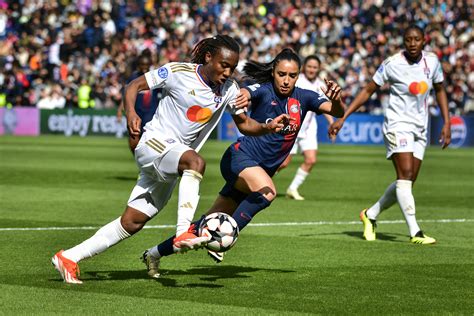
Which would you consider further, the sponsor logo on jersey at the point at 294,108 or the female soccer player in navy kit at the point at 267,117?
the sponsor logo on jersey at the point at 294,108

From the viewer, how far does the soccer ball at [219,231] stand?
26.9 ft

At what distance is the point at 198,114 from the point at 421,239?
13.8 ft

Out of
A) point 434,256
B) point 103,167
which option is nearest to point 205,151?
point 103,167

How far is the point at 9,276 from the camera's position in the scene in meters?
9.11

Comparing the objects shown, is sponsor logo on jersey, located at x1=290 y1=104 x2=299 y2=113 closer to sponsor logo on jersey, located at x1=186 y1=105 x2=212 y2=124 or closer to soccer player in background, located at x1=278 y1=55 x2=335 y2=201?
sponsor logo on jersey, located at x1=186 y1=105 x2=212 y2=124

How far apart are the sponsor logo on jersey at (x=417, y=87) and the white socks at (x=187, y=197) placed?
16.2ft

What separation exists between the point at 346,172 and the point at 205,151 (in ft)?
26.0

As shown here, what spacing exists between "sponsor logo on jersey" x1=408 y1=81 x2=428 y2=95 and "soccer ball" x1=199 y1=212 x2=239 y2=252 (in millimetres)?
4812

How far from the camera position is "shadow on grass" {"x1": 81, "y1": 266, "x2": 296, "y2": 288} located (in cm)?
902

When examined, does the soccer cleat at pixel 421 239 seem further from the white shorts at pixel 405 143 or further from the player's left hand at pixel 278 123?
the player's left hand at pixel 278 123

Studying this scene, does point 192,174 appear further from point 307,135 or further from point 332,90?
point 307,135

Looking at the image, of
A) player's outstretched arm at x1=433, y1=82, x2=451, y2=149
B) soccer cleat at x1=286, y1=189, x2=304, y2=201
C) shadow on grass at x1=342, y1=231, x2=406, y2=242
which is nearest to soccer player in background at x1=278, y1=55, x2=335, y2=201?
soccer cleat at x1=286, y1=189, x2=304, y2=201

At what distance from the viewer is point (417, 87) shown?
1266 cm

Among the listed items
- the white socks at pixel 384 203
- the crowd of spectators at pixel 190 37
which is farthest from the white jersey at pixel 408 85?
the crowd of spectators at pixel 190 37
